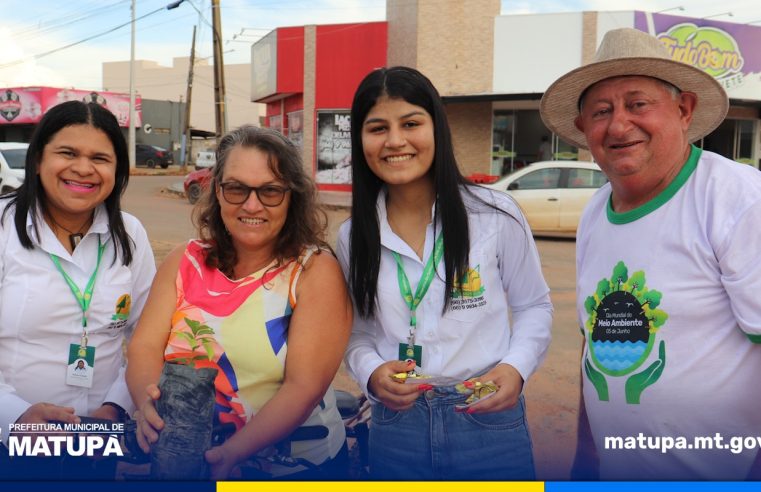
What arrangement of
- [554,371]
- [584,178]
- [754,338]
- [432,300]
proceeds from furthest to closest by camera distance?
[584,178] < [554,371] < [432,300] < [754,338]

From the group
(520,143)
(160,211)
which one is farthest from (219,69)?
(520,143)

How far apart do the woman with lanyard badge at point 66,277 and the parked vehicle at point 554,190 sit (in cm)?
1016

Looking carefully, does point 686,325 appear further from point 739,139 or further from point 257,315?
point 739,139

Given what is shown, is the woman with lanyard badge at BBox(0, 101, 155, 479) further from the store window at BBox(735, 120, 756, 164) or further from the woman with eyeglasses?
the store window at BBox(735, 120, 756, 164)

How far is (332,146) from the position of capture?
21.9 meters

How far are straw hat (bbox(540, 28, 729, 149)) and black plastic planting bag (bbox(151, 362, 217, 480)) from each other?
→ 1413 mm

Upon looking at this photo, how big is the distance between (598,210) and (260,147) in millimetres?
1085

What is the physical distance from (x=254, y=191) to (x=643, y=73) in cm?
121

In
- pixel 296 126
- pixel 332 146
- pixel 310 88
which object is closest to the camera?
pixel 332 146

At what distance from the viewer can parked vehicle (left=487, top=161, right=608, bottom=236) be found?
39.7 feet

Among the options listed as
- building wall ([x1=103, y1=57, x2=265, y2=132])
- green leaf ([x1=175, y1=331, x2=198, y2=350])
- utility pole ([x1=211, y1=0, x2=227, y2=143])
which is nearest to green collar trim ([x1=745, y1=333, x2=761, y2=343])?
green leaf ([x1=175, y1=331, x2=198, y2=350])

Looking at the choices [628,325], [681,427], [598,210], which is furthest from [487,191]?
[681,427]

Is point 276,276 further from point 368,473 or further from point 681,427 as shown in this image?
point 681,427

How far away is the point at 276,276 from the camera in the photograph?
7.09ft
